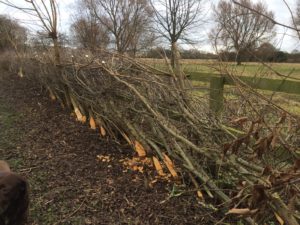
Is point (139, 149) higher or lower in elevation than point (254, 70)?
lower

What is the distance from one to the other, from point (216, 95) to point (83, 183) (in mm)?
1906

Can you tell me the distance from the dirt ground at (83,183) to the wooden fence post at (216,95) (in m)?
0.98

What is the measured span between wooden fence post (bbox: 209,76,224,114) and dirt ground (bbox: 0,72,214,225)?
3.22ft

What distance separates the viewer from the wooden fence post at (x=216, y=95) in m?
4.15

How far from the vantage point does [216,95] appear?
4355 mm

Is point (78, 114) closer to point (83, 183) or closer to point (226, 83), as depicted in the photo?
point (83, 183)

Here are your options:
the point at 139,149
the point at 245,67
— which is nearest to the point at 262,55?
the point at 245,67

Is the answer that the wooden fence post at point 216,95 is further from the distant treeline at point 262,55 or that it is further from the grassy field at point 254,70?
the distant treeline at point 262,55

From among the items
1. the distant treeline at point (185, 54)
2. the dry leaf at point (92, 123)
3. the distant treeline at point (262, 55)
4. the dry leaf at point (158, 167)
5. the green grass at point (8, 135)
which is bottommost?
the green grass at point (8, 135)

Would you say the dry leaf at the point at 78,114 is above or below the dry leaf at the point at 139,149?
below

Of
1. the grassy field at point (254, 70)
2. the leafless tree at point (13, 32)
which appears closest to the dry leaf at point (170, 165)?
the grassy field at point (254, 70)

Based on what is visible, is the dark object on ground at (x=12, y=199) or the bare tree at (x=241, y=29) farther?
the dark object on ground at (x=12, y=199)

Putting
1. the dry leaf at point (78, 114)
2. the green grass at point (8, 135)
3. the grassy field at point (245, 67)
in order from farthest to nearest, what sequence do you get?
the dry leaf at point (78, 114) < the green grass at point (8, 135) < the grassy field at point (245, 67)

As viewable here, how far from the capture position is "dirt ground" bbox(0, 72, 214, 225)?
3734mm
